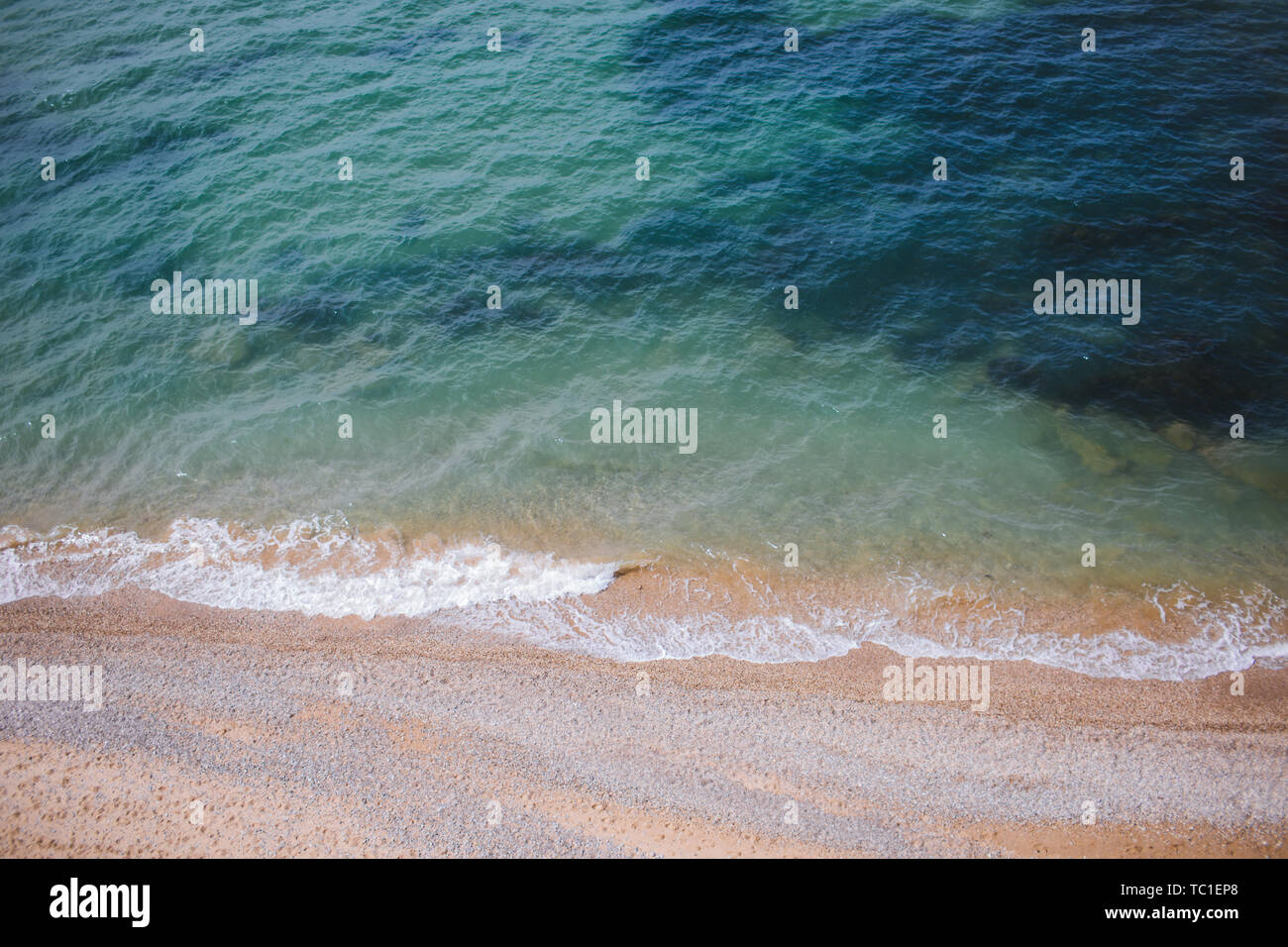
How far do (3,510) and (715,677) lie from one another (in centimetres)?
1841

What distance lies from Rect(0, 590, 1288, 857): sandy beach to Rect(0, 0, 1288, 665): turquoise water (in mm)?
2748

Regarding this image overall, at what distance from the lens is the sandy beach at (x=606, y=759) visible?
14.6m

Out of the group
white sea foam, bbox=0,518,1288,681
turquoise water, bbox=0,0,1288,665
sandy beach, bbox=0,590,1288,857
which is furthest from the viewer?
turquoise water, bbox=0,0,1288,665

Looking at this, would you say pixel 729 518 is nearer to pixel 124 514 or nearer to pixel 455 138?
pixel 124 514

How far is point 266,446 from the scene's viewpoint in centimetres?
2283

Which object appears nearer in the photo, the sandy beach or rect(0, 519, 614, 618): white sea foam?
the sandy beach

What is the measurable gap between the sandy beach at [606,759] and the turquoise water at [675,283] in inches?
108

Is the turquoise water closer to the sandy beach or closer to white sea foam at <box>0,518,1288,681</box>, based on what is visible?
white sea foam at <box>0,518,1288,681</box>

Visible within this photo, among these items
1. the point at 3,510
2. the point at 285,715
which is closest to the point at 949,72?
the point at 285,715

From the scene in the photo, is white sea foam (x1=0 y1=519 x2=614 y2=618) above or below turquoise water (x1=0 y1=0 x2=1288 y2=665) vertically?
below

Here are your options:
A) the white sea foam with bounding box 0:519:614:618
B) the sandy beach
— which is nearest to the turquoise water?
the white sea foam with bounding box 0:519:614:618

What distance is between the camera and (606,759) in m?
15.7

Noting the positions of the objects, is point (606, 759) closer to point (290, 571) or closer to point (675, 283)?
point (290, 571)

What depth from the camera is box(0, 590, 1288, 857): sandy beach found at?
14.6m
